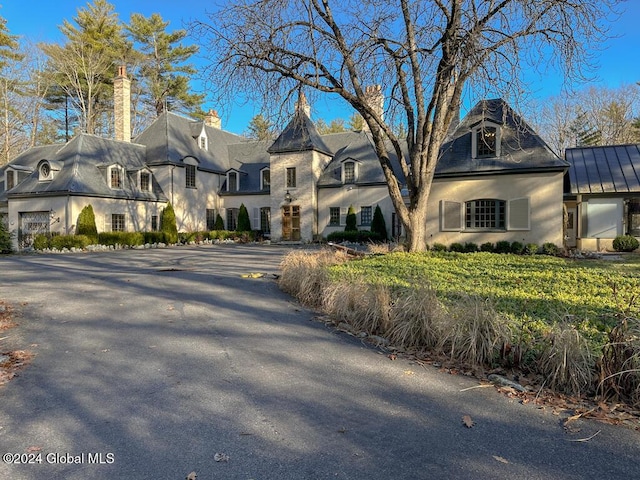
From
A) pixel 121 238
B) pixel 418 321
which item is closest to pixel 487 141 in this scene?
pixel 418 321

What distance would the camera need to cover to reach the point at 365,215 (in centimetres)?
2808

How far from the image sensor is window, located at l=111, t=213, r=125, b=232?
26.1 metres

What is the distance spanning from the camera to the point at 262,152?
115ft

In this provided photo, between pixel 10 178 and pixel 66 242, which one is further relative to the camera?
pixel 10 178

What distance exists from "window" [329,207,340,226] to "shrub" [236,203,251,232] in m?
6.45

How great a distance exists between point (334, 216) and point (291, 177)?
13.4 feet

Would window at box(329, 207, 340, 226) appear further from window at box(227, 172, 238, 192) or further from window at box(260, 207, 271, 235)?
window at box(227, 172, 238, 192)

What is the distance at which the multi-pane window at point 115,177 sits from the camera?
26.5 meters

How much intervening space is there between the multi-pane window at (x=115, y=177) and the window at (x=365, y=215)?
1580 centimetres

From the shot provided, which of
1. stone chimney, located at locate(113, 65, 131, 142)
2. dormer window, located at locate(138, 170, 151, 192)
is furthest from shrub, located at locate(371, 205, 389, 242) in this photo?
stone chimney, located at locate(113, 65, 131, 142)

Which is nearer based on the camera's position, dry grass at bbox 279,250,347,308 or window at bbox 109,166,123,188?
dry grass at bbox 279,250,347,308

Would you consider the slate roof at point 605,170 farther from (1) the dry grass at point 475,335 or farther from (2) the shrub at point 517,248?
(1) the dry grass at point 475,335

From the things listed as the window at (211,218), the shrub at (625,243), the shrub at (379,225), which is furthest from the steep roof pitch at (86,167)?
the shrub at (625,243)

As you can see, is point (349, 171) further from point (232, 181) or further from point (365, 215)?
point (232, 181)
